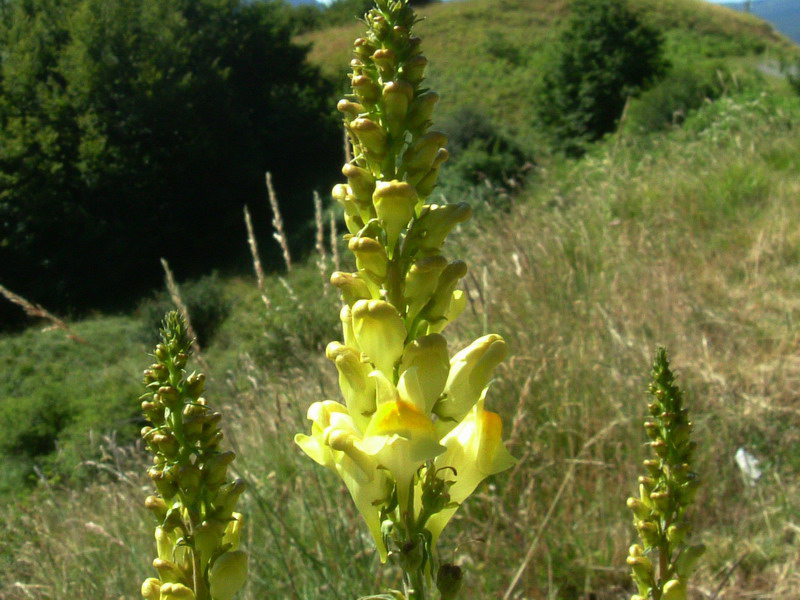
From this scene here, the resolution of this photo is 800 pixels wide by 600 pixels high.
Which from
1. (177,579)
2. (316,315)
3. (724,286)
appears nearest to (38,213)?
(316,315)

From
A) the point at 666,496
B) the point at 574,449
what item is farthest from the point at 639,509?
the point at 574,449

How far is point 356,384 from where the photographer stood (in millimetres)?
1106

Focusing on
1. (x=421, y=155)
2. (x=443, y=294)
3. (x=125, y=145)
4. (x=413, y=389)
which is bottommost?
(x=125, y=145)

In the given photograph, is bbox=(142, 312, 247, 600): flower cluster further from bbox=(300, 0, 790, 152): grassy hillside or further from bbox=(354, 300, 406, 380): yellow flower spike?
bbox=(300, 0, 790, 152): grassy hillside

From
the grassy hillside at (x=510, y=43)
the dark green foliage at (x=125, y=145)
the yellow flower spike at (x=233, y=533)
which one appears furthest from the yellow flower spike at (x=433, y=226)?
the dark green foliage at (x=125, y=145)

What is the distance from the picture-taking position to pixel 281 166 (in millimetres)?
31031

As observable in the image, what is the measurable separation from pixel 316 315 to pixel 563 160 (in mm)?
15012

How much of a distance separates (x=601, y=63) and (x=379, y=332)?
22904mm

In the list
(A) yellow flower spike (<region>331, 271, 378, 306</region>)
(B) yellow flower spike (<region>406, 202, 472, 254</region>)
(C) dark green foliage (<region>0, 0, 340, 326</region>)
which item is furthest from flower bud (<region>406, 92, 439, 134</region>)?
A: (C) dark green foliage (<region>0, 0, 340, 326</region>)

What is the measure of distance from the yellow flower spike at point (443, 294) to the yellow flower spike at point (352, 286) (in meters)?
0.10

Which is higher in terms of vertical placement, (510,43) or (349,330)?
(510,43)

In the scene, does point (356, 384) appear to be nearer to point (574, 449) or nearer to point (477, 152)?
point (574, 449)

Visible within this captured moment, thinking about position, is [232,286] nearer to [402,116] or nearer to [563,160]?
[563,160]

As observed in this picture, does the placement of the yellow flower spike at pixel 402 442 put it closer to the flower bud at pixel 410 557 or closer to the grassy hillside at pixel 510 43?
the flower bud at pixel 410 557
